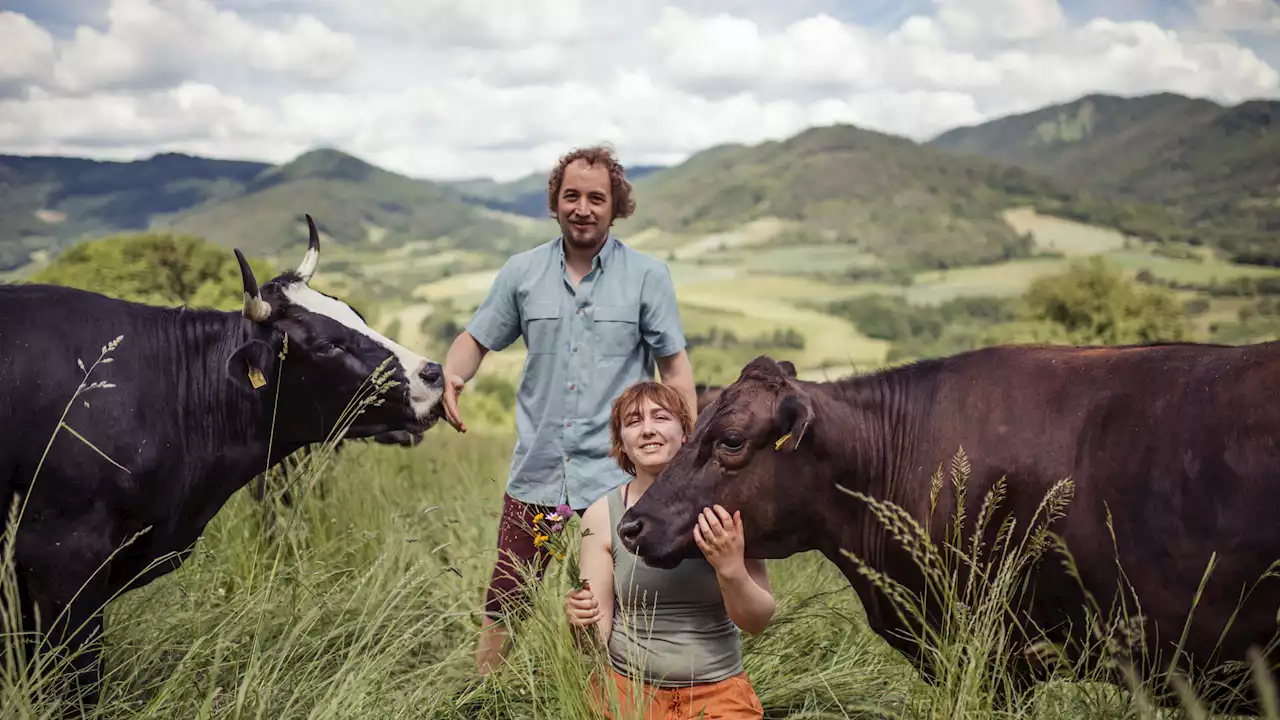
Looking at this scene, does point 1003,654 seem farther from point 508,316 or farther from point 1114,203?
point 1114,203

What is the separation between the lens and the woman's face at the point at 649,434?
3.54m

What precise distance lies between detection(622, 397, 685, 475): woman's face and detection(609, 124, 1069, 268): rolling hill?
132 feet

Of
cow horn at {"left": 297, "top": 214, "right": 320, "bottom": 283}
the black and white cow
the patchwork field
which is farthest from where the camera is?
the patchwork field

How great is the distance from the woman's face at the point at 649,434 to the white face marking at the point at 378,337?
113 centimetres

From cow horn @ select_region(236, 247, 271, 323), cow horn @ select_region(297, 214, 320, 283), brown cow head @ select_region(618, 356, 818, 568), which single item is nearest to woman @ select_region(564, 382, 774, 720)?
brown cow head @ select_region(618, 356, 818, 568)

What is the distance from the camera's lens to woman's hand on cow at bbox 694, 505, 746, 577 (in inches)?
123

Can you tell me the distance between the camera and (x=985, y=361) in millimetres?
3896

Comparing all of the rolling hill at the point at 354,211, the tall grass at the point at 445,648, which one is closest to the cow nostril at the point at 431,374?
the tall grass at the point at 445,648

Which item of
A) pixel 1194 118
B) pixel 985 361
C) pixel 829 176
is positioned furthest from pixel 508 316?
pixel 829 176

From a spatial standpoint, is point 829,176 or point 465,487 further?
point 829,176

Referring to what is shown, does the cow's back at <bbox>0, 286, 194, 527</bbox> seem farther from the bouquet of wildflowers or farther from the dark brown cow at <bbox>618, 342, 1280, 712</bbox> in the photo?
the dark brown cow at <bbox>618, 342, 1280, 712</bbox>

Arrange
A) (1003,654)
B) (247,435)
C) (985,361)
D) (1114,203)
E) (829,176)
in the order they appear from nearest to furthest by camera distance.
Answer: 1. (1003,654)
2. (985,361)
3. (247,435)
4. (1114,203)
5. (829,176)

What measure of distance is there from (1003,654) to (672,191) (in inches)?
1994

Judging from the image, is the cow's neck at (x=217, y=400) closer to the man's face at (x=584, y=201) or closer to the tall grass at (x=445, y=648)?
the tall grass at (x=445, y=648)
